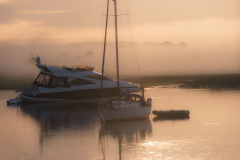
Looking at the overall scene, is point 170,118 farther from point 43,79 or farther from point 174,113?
point 43,79

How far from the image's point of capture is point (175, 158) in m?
25.8

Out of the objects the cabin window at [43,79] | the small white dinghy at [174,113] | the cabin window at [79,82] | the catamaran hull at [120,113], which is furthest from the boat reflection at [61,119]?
the small white dinghy at [174,113]

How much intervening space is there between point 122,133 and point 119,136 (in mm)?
1183

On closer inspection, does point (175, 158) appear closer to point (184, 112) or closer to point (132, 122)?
point (132, 122)

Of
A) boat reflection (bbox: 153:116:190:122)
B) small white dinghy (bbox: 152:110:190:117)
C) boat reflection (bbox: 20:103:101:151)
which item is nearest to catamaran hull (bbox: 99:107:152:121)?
boat reflection (bbox: 20:103:101:151)

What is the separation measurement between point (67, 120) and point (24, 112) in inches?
408

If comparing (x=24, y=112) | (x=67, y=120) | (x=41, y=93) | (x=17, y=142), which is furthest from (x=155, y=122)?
(x=41, y=93)

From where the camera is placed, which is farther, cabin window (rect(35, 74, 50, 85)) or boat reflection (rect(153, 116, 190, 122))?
cabin window (rect(35, 74, 50, 85))

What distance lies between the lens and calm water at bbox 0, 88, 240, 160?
2773 cm

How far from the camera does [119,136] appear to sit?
113ft

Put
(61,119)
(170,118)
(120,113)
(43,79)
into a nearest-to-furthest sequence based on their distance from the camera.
Result: (120,113) < (170,118) < (61,119) < (43,79)

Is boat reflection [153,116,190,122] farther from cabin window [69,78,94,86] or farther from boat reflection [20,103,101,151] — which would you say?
cabin window [69,78,94,86]

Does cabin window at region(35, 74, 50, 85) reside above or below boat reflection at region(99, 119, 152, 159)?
above

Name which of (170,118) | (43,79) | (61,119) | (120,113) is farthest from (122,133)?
(43,79)
